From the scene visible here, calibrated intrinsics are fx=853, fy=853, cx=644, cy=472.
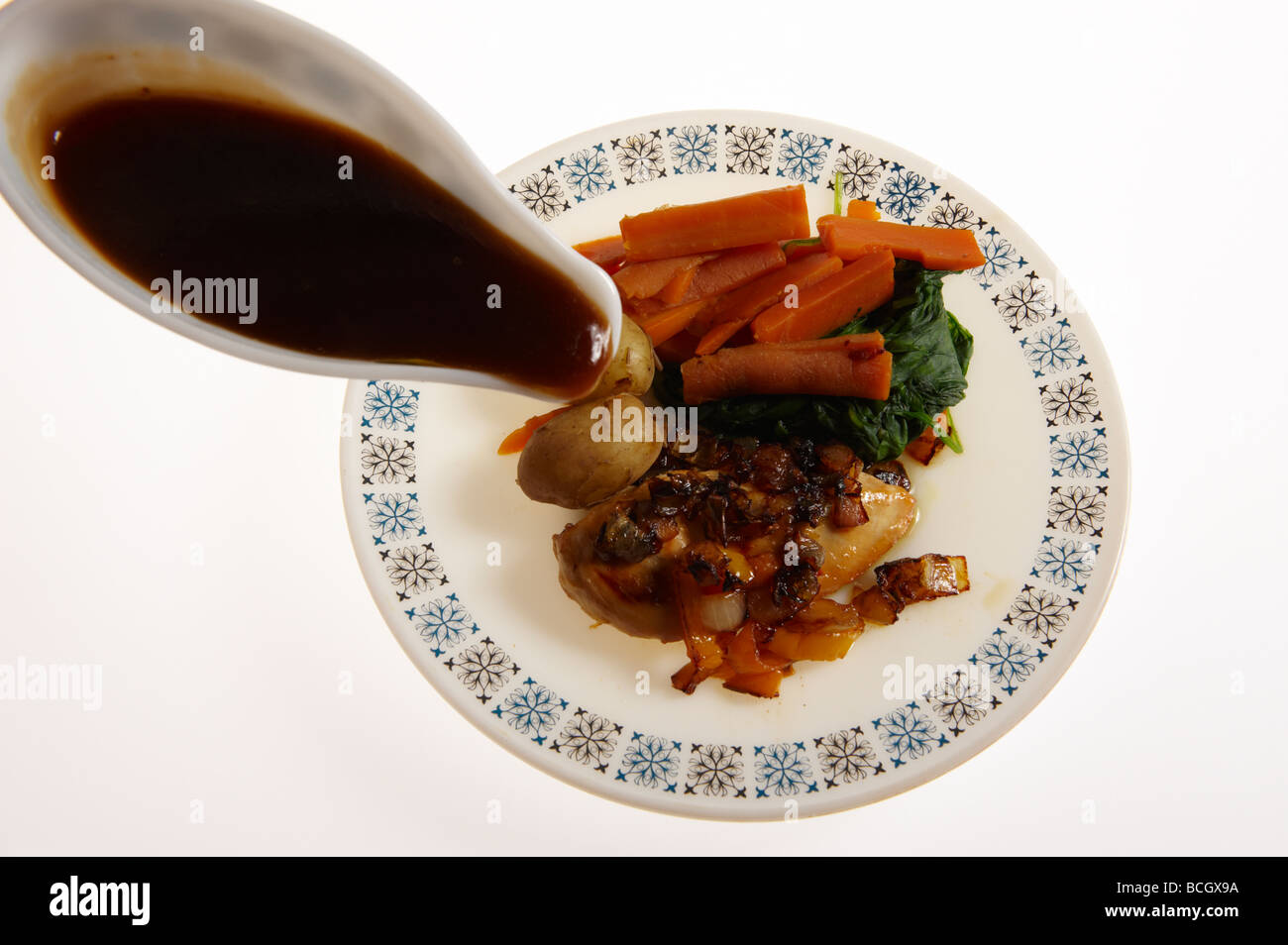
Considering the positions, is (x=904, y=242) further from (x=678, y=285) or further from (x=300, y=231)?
(x=300, y=231)

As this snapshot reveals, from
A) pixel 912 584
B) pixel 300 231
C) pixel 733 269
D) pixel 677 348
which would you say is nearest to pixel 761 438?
pixel 677 348

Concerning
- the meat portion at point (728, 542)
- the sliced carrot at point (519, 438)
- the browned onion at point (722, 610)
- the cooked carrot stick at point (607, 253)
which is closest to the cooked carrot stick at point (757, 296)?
the cooked carrot stick at point (607, 253)

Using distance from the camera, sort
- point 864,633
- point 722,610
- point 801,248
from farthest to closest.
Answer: point 801,248, point 864,633, point 722,610

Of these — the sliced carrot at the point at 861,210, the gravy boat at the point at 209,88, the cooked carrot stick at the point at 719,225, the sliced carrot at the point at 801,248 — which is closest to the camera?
the gravy boat at the point at 209,88

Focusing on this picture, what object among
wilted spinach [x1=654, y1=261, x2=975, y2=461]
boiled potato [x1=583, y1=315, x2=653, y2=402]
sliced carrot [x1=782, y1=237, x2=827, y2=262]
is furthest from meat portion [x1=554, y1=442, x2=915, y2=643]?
sliced carrot [x1=782, y1=237, x2=827, y2=262]

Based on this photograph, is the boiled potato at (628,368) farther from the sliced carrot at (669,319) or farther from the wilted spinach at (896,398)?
the wilted spinach at (896,398)

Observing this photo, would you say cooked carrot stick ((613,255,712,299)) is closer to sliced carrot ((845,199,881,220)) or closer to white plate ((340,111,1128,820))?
white plate ((340,111,1128,820))
